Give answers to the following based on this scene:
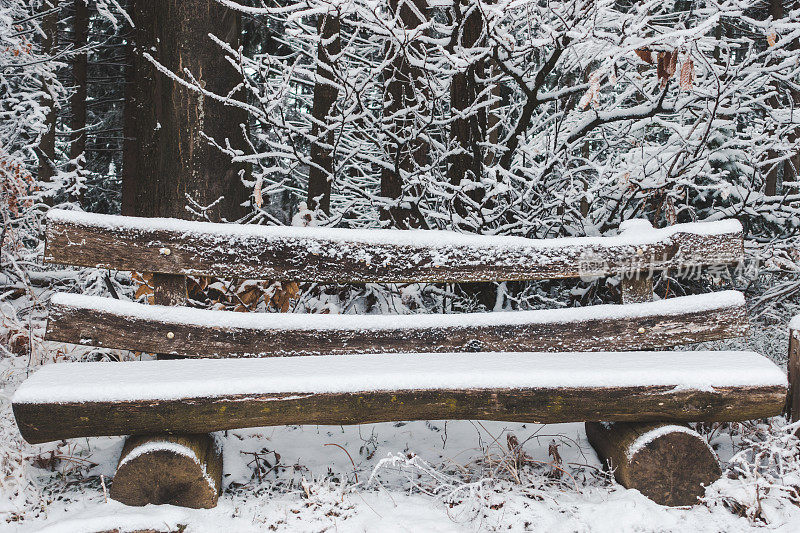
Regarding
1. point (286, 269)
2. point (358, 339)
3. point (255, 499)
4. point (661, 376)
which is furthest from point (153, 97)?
point (661, 376)

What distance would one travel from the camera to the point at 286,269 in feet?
8.87

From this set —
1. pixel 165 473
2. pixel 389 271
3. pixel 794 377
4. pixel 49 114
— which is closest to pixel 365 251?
pixel 389 271

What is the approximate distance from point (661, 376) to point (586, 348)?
606mm

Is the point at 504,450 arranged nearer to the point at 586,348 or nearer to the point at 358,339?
the point at 586,348

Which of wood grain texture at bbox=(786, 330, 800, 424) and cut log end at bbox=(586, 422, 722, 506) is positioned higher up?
wood grain texture at bbox=(786, 330, 800, 424)

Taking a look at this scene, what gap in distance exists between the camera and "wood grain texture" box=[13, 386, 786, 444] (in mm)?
2088

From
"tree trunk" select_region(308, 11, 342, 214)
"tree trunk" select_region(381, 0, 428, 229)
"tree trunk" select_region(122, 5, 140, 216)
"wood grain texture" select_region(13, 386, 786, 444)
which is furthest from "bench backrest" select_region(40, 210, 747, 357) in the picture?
"tree trunk" select_region(122, 5, 140, 216)

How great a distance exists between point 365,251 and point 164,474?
137cm

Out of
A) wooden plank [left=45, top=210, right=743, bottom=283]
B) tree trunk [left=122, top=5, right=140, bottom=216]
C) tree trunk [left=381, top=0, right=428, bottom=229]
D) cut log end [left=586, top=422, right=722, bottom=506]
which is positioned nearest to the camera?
cut log end [left=586, top=422, right=722, bottom=506]

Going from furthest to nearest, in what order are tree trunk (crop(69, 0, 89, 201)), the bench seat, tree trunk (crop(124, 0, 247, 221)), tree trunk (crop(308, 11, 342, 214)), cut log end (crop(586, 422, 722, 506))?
tree trunk (crop(69, 0, 89, 201)) < tree trunk (crop(308, 11, 342, 214)) < tree trunk (crop(124, 0, 247, 221)) < cut log end (crop(586, 422, 722, 506)) < the bench seat

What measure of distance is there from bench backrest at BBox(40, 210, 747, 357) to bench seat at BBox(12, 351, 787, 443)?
309 mm

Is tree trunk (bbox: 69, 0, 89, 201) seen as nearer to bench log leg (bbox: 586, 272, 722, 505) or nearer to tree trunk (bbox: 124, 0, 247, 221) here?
tree trunk (bbox: 124, 0, 247, 221)

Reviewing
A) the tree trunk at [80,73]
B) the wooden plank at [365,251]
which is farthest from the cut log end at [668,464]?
the tree trunk at [80,73]

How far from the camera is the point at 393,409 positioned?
7.26ft
